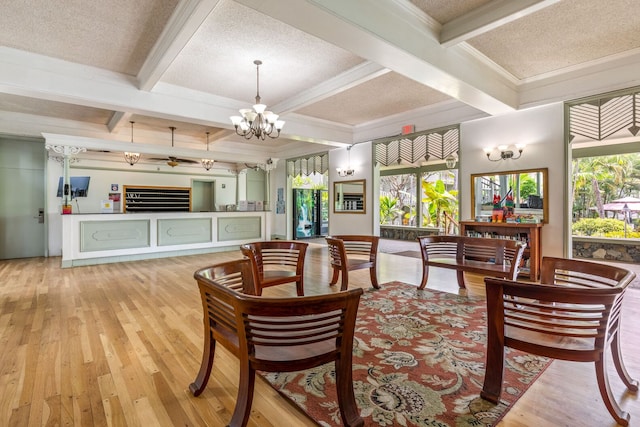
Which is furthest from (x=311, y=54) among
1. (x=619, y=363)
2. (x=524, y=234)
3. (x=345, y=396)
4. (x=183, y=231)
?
(x=183, y=231)

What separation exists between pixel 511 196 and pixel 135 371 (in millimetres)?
5626

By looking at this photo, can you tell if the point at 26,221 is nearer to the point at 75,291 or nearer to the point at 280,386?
the point at 75,291

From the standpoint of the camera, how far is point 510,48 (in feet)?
12.7

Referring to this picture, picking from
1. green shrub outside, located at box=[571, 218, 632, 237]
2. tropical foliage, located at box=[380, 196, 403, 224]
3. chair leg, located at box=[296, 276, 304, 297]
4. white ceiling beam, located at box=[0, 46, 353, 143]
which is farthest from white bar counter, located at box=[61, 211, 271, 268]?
green shrub outside, located at box=[571, 218, 632, 237]

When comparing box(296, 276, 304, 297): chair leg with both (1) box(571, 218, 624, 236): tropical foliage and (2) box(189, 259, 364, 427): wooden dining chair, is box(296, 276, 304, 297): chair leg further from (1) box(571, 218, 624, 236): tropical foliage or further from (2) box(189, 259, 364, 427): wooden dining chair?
(1) box(571, 218, 624, 236): tropical foliage

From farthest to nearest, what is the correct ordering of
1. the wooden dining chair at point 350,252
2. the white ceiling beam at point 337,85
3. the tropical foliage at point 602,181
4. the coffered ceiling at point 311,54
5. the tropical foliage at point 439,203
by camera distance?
the tropical foliage at point 439,203 → the tropical foliage at point 602,181 → the white ceiling beam at point 337,85 → the wooden dining chair at point 350,252 → the coffered ceiling at point 311,54

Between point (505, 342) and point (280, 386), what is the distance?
4.64ft

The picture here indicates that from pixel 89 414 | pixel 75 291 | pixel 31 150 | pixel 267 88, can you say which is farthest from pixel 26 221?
pixel 89 414

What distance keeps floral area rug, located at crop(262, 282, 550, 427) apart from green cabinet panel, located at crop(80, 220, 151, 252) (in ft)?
18.6

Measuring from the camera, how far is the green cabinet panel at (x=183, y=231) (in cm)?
719

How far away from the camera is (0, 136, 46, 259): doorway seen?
695cm

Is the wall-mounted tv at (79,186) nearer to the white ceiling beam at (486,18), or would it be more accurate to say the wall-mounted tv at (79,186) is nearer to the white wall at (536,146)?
the white ceiling beam at (486,18)

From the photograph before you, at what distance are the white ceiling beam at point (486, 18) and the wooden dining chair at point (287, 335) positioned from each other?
3046mm

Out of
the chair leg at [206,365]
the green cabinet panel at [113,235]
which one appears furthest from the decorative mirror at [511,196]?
the green cabinet panel at [113,235]
